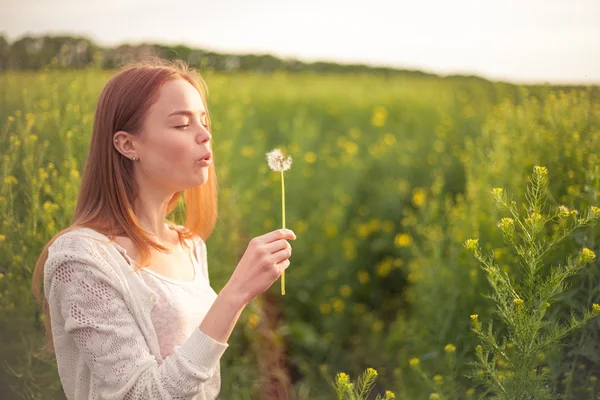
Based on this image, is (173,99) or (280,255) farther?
(173,99)

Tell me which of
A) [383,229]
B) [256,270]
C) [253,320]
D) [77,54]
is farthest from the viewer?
[383,229]

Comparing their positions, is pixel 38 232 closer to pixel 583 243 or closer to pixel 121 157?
pixel 121 157

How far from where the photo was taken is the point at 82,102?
118 inches

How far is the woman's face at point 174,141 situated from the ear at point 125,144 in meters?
0.01

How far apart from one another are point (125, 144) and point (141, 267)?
1.03 feet

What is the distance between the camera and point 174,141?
1.65 meters

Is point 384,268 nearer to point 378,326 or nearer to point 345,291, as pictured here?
point 345,291

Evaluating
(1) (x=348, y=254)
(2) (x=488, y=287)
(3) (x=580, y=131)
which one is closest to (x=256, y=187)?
(1) (x=348, y=254)

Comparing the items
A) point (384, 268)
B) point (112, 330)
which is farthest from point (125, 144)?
point (384, 268)

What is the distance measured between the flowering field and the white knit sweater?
0.35 m

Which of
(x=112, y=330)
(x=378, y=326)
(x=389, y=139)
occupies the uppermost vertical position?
(x=389, y=139)

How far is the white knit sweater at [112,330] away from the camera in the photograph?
145cm

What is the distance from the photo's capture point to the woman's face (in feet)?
5.41

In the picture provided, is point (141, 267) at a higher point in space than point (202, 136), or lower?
lower
